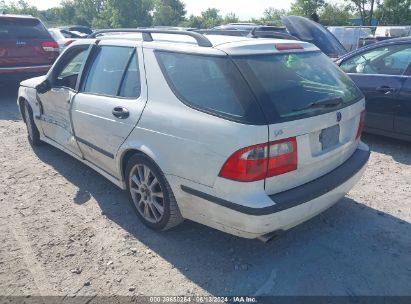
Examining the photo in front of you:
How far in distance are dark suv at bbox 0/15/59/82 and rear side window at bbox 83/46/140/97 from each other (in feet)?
17.3

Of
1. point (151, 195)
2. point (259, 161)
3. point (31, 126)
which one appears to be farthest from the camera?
point (31, 126)

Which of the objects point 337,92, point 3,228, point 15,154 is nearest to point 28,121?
point 15,154

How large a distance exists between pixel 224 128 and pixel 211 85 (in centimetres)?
39

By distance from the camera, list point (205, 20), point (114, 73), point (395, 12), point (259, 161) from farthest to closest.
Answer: point (205, 20), point (395, 12), point (114, 73), point (259, 161)

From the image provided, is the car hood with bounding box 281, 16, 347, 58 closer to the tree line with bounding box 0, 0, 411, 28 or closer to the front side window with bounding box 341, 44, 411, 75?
the front side window with bounding box 341, 44, 411, 75

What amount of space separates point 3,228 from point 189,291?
6.50 ft

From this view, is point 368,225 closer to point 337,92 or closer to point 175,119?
point 337,92

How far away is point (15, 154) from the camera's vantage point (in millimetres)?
5266

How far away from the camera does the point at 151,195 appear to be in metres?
3.16

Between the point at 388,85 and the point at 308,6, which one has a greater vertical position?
the point at 308,6

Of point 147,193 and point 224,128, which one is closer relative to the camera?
point 224,128

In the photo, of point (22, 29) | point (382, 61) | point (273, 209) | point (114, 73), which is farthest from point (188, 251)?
point (22, 29)

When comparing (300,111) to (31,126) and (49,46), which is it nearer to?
(31,126)

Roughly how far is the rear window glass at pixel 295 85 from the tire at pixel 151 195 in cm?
104
